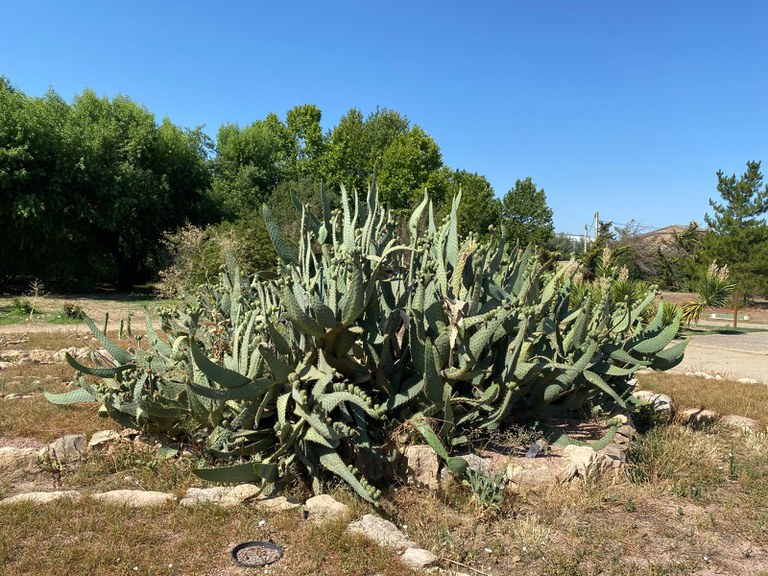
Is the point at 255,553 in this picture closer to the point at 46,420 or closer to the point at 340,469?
the point at 340,469

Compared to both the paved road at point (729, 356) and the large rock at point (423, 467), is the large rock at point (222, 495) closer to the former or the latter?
the large rock at point (423, 467)

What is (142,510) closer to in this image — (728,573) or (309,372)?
(309,372)

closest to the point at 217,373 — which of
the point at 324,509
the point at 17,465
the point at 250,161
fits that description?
the point at 324,509

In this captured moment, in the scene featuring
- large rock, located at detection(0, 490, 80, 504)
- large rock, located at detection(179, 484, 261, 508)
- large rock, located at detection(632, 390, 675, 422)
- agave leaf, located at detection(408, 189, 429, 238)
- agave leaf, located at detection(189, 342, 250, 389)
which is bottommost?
large rock, located at detection(0, 490, 80, 504)

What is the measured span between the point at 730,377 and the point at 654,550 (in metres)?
6.86

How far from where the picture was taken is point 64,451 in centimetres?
410

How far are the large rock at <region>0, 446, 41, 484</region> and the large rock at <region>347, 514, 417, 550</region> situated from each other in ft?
7.82

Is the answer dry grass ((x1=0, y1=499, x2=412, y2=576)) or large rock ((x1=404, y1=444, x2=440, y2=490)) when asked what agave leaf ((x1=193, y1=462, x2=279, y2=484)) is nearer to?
dry grass ((x1=0, y1=499, x2=412, y2=576))

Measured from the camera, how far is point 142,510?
3.28 meters

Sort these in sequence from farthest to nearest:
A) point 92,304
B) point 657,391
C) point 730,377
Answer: point 92,304, point 730,377, point 657,391

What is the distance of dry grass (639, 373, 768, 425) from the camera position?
20.4 ft

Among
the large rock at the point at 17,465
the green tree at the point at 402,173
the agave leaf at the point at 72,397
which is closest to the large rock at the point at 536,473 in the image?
the agave leaf at the point at 72,397

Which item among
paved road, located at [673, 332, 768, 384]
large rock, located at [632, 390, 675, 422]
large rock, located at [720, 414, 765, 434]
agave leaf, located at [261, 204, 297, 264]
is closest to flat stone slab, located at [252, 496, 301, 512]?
agave leaf, located at [261, 204, 297, 264]

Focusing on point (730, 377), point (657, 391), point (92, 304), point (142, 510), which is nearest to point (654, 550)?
point (142, 510)
